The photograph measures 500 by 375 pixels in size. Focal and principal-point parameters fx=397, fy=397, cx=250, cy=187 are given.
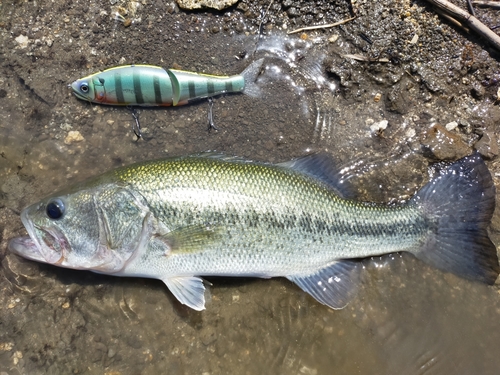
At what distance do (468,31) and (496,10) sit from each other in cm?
33

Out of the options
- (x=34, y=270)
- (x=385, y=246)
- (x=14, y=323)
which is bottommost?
(x=14, y=323)

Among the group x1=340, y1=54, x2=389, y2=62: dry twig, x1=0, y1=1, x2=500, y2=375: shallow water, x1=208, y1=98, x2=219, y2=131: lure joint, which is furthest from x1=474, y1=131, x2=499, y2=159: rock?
x1=208, y1=98, x2=219, y2=131: lure joint

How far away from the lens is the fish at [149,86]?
3.47 meters

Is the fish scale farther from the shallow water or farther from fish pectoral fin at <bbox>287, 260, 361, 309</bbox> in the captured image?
the shallow water

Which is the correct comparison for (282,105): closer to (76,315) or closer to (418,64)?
(418,64)

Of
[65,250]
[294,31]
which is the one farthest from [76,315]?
[294,31]

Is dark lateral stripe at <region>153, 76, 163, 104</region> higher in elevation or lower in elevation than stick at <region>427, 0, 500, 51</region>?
lower

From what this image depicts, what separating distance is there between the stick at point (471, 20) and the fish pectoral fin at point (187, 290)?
3411mm

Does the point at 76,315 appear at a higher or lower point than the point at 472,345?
lower

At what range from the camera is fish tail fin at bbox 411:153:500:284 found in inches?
130

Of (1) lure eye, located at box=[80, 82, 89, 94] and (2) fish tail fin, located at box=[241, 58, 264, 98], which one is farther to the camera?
(2) fish tail fin, located at box=[241, 58, 264, 98]

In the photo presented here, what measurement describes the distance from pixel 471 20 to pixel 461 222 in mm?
1939

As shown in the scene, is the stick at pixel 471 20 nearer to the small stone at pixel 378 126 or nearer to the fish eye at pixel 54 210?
the small stone at pixel 378 126

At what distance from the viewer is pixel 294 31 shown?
3838mm
